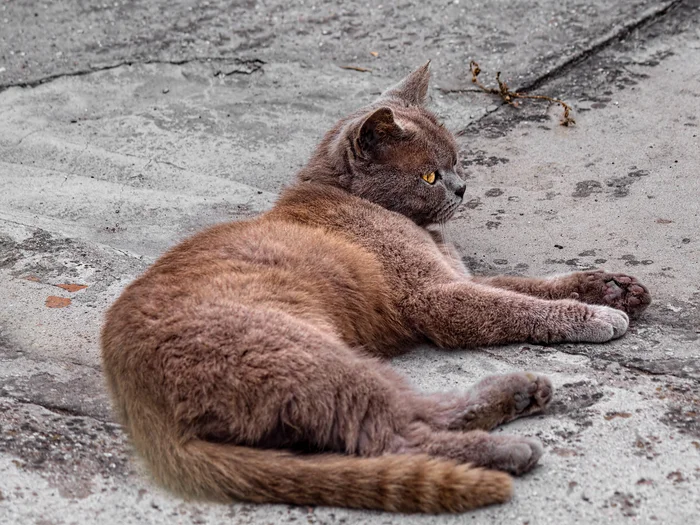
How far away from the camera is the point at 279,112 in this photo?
6.30 metres

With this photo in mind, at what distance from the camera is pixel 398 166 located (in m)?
4.35

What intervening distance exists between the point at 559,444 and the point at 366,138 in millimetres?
1823

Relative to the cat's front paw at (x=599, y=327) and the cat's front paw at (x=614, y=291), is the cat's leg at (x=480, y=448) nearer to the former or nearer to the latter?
the cat's front paw at (x=599, y=327)

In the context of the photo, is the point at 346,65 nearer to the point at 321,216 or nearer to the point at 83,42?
the point at 83,42

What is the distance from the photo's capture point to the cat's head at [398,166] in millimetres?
4305

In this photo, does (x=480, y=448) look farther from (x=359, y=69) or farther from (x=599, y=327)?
(x=359, y=69)

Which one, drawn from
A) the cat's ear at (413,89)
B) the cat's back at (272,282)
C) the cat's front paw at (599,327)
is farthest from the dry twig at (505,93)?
the cat's back at (272,282)

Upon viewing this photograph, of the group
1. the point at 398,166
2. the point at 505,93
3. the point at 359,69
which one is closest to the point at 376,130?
the point at 398,166

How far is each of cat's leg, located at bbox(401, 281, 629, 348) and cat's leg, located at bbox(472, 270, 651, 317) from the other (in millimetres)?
141

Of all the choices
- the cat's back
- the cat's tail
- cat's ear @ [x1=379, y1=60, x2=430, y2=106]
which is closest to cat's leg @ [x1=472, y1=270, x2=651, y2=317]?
the cat's back

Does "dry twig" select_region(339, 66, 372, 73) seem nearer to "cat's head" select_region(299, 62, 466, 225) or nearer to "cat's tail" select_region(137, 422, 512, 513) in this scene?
"cat's head" select_region(299, 62, 466, 225)

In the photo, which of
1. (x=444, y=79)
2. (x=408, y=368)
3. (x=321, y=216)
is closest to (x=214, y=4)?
(x=444, y=79)

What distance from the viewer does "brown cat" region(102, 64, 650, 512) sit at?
9.24 feet

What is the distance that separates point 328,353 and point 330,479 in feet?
1.44
